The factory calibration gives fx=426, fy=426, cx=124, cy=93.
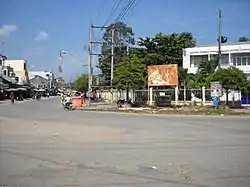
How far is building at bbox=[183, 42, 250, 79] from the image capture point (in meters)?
57.8

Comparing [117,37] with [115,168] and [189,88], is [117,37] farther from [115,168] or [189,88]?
[115,168]

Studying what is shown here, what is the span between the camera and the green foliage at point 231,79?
130 feet

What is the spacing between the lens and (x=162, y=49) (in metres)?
63.2

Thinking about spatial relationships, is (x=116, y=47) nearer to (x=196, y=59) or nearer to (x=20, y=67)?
(x=196, y=59)

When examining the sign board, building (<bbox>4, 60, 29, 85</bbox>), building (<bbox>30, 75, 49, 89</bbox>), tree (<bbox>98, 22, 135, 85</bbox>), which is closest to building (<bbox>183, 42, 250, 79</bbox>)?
tree (<bbox>98, 22, 135, 85</bbox>)

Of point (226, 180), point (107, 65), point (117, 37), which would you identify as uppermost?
point (117, 37)

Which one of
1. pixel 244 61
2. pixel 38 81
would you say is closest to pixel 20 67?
pixel 38 81

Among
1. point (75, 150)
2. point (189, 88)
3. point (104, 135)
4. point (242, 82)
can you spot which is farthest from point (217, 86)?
point (75, 150)

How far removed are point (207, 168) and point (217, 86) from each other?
93.3ft

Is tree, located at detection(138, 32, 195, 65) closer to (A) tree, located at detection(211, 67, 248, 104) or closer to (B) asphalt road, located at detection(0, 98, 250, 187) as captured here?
(A) tree, located at detection(211, 67, 248, 104)

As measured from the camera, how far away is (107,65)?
251 feet

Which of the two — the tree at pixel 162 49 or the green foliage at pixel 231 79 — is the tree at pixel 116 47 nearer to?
the tree at pixel 162 49

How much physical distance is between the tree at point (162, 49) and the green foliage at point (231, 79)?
22726 mm

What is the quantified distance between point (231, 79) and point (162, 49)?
81.0 feet
